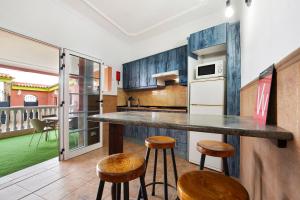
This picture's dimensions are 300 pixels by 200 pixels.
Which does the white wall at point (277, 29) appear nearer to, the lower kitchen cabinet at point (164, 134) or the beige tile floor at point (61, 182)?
the beige tile floor at point (61, 182)

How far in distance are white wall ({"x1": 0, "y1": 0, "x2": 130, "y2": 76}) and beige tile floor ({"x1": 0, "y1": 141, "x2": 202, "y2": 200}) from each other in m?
2.19

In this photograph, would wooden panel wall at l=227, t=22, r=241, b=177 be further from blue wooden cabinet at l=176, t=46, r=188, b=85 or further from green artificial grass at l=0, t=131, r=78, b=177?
green artificial grass at l=0, t=131, r=78, b=177

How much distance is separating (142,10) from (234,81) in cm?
228

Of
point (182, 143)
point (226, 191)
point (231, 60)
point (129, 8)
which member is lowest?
point (182, 143)

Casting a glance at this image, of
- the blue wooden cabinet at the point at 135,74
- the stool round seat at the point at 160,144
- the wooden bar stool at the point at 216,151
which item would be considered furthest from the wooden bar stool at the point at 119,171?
the blue wooden cabinet at the point at 135,74

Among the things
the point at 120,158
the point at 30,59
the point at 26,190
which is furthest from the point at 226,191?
the point at 30,59

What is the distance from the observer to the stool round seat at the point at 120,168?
0.83 metres

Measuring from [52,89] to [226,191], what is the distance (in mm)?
11834

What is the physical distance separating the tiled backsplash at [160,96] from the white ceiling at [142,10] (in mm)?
1630

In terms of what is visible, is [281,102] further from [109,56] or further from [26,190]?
[109,56]

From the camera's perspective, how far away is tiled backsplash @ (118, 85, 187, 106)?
3.60 metres

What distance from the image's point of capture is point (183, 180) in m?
0.78

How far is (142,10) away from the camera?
115 inches

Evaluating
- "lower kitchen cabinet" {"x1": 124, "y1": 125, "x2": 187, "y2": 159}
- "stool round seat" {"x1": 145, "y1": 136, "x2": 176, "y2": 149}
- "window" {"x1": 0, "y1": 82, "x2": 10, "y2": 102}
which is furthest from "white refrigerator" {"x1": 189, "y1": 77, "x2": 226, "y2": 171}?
"window" {"x1": 0, "y1": 82, "x2": 10, "y2": 102}
